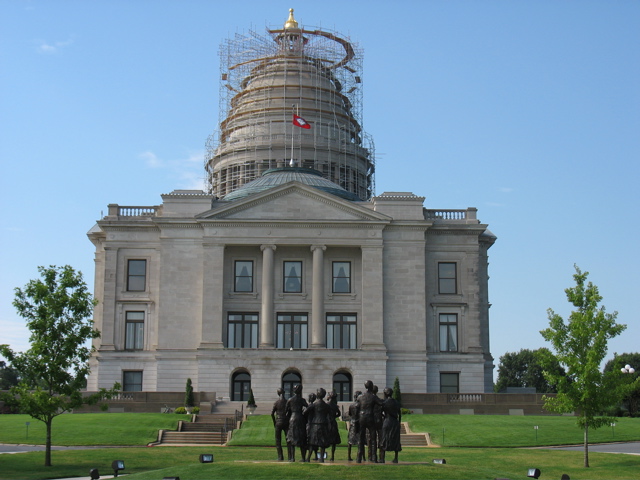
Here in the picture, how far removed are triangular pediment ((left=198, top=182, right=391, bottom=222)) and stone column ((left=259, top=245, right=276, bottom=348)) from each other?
2.62 meters

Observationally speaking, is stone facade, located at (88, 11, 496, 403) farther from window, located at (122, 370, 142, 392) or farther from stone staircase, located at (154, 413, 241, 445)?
stone staircase, located at (154, 413, 241, 445)

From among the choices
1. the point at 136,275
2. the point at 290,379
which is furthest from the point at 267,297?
the point at 136,275

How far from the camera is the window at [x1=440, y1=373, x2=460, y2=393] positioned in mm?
71312

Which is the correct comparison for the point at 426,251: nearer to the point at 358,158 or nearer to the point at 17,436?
the point at 358,158

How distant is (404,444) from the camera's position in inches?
1948

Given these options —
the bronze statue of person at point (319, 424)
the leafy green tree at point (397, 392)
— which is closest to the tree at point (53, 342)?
the bronze statue of person at point (319, 424)

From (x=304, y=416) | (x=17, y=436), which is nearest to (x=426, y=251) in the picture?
(x=17, y=436)

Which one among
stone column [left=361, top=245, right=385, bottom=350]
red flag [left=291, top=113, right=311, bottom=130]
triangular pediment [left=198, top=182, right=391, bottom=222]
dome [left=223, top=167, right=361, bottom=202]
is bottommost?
stone column [left=361, top=245, right=385, bottom=350]

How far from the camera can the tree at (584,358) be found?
135 ft

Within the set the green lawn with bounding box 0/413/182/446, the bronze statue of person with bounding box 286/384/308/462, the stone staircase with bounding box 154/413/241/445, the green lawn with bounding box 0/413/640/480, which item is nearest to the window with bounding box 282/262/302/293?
the green lawn with bounding box 0/413/640/480

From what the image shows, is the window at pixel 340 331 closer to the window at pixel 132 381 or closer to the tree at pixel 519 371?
the window at pixel 132 381

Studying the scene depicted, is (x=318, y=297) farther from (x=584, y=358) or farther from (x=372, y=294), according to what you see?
(x=584, y=358)

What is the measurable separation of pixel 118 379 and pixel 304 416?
4189 cm

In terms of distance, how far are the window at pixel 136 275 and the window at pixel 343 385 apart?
54.1 feet
